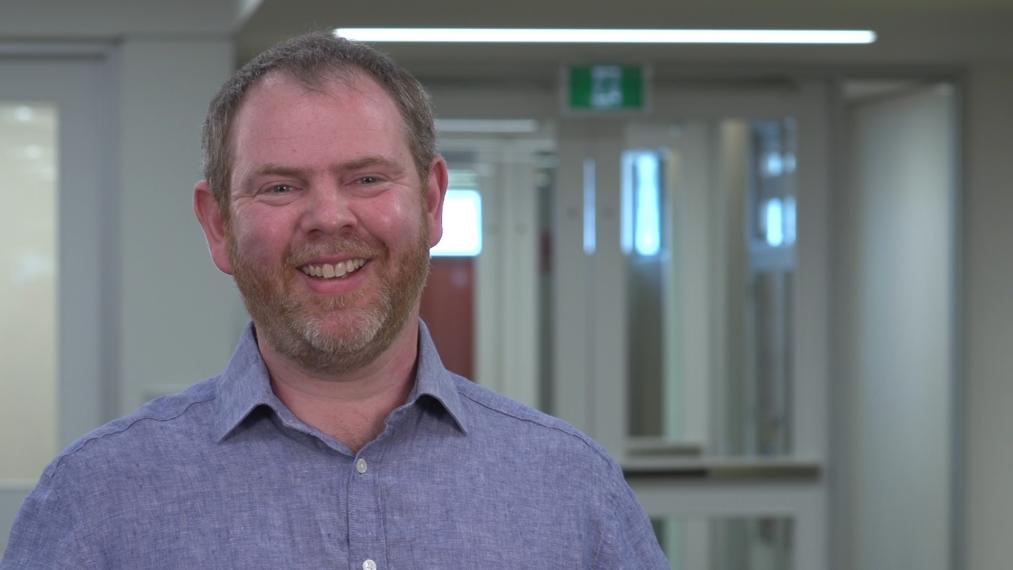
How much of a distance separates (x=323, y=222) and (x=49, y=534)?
0.40 m

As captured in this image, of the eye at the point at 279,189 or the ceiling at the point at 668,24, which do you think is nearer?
the eye at the point at 279,189

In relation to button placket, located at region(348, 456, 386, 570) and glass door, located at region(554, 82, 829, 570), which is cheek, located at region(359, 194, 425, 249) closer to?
button placket, located at region(348, 456, 386, 570)

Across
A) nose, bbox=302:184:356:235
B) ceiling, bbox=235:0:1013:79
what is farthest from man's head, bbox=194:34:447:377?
ceiling, bbox=235:0:1013:79

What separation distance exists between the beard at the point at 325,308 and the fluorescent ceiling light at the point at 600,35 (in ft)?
10.8

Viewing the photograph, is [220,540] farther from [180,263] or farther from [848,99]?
[848,99]

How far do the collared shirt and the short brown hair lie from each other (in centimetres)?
19

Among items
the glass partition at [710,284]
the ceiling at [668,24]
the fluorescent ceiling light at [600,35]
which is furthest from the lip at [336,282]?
the glass partition at [710,284]

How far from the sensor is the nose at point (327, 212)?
1.43 meters

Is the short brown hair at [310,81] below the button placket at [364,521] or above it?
above

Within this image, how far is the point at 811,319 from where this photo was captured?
5.45 m

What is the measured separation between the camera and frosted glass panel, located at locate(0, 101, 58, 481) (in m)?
5.00

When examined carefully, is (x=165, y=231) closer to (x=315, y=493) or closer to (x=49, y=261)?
(x=49, y=261)

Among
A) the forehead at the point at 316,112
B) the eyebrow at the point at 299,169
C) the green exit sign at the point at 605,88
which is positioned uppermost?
the green exit sign at the point at 605,88

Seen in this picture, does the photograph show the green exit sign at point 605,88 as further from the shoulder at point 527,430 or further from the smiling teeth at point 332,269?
the smiling teeth at point 332,269
